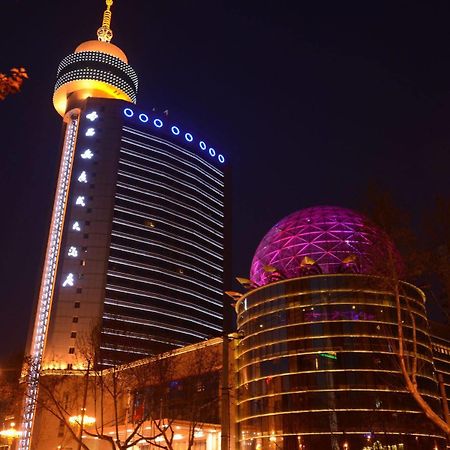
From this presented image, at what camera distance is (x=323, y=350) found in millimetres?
54969

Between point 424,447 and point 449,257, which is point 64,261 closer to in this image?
point 424,447

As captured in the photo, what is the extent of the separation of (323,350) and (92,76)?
80197 mm

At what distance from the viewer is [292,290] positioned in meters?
59.0

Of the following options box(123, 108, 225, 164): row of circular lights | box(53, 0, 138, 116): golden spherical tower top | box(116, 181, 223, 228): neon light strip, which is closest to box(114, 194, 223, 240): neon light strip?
box(116, 181, 223, 228): neon light strip

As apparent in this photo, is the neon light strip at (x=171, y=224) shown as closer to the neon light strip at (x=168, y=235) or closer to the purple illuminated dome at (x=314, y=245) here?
the neon light strip at (x=168, y=235)

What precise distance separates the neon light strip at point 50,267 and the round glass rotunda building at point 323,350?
40.2 m

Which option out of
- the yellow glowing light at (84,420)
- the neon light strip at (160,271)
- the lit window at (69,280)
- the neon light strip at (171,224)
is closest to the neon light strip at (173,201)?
the neon light strip at (171,224)

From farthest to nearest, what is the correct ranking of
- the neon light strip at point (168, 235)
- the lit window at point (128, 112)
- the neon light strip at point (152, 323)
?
the lit window at point (128, 112) < the neon light strip at point (168, 235) < the neon light strip at point (152, 323)

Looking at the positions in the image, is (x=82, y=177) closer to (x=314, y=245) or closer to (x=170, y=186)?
(x=170, y=186)

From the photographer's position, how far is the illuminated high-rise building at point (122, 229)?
3556 inches

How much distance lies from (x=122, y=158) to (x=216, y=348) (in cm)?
5187

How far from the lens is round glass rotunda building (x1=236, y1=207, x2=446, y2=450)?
51469 millimetres

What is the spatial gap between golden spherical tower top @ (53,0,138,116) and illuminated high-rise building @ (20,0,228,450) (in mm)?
234

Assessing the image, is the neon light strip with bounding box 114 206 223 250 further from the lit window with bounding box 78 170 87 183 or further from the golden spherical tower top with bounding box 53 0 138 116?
the golden spherical tower top with bounding box 53 0 138 116
